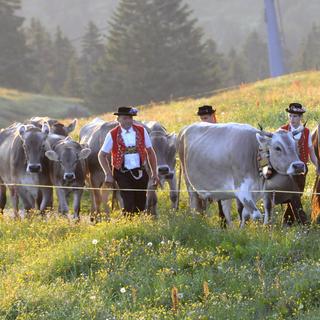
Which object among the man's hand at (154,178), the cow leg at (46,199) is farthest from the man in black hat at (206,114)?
the cow leg at (46,199)

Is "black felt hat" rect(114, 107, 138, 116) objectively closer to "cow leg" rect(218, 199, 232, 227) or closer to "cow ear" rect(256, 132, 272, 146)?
"cow ear" rect(256, 132, 272, 146)

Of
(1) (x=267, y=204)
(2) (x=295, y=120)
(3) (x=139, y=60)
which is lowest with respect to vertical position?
(1) (x=267, y=204)

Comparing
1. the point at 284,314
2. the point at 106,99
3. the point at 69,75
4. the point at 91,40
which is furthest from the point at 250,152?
the point at 91,40

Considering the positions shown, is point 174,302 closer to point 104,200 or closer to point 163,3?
point 104,200

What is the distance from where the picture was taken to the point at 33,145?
14.4m

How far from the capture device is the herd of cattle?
11500 millimetres

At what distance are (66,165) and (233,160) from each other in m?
3.82

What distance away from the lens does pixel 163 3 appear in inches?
2384

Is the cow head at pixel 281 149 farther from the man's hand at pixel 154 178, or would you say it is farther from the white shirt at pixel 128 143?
the white shirt at pixel 128 143

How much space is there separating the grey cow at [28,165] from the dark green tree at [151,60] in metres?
41.2

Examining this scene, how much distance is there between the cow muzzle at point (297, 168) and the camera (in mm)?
10961

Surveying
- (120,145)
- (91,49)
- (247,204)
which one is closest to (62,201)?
(120,145)

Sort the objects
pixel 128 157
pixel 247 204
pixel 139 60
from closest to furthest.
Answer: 1. pixel 247 204
2. pixel 128 157
3. pixel 139 60

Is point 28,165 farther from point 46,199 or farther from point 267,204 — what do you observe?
point 267,204
